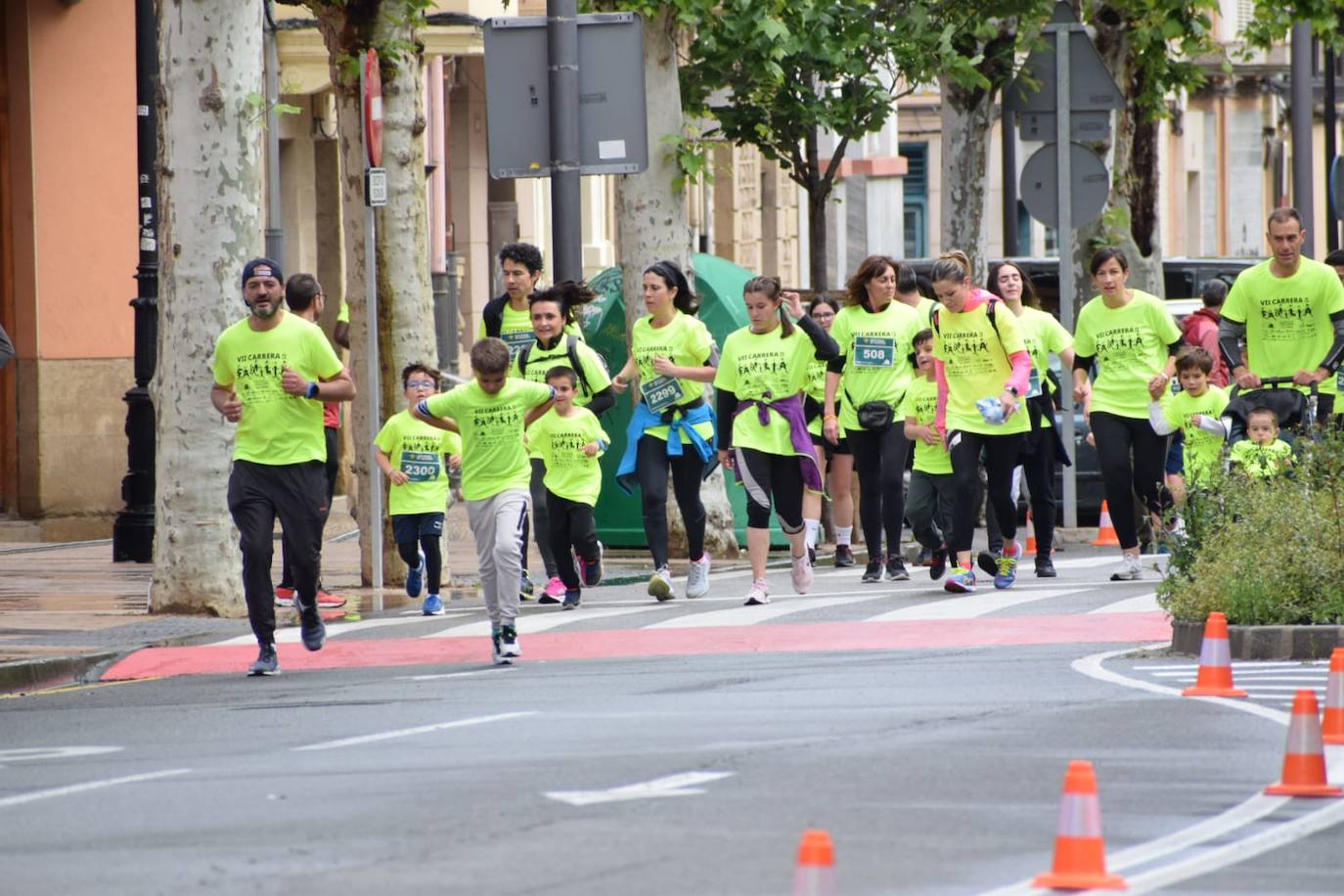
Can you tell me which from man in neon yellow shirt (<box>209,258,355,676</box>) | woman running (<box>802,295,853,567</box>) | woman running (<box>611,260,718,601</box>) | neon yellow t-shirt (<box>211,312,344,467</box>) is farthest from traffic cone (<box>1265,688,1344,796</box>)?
woman running (<box>802,295,853,567</box>)

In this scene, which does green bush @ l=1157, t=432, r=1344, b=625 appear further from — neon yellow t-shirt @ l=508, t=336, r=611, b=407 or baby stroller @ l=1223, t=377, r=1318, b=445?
neon yellow t-shirt @ l=508, t=336, r=611, b=407

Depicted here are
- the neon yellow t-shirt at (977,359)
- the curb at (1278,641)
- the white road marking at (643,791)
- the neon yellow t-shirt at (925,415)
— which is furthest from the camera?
the neon yellow t-shirt at (925,415)

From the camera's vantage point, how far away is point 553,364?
1569 centimetres

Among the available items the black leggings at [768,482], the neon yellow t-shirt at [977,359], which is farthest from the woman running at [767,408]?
the neon yellow t-shirt at [977,359]

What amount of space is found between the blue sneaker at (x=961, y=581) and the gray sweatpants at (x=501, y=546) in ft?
10.8

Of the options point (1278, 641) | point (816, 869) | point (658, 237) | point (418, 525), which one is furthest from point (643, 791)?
point (658, 237)

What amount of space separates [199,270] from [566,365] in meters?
2.04

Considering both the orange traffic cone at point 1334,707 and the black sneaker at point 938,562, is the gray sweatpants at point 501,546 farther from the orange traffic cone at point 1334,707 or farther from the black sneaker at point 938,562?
the orange traffic cone at point 1334,707

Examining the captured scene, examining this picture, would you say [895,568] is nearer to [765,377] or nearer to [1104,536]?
[765,377]

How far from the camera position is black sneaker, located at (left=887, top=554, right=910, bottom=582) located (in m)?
17.0

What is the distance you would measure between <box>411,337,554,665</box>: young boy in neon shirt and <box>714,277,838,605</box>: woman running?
2.79m

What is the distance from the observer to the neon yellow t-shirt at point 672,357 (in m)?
16.1

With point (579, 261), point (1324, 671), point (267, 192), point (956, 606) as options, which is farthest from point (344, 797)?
Result: point (267, 192)

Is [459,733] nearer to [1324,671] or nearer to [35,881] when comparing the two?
[35,881]
